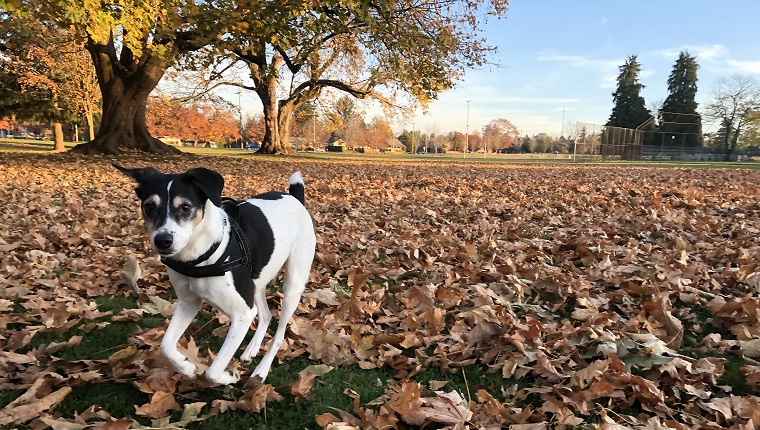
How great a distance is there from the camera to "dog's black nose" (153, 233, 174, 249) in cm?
258

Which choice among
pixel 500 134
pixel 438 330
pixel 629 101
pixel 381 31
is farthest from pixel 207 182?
pixel 500 134

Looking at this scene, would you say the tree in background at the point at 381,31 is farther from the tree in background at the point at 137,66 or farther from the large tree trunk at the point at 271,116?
the large tree trunk at the point at 271,116

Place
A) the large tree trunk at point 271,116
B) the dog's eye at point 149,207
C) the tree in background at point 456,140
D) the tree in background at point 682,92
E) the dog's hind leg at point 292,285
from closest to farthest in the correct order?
the dog's eye at point 149,207, the dog's hind leg at point 292,285, the large tree trunk at point 271,116, the tree in background at point 682,92, the tree in background at point 456,140

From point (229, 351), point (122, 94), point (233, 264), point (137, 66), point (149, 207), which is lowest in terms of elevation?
point (229, 351)

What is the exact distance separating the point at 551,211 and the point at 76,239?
734 cm

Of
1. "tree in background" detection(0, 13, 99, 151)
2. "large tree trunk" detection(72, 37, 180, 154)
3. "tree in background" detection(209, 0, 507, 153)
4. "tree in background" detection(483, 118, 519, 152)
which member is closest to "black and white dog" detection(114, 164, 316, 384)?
"tree in background" detection(209, 0, 507, 153)

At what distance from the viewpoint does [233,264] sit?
2881mm

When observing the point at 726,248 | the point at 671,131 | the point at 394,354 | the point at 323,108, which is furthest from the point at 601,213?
the point at 671,131

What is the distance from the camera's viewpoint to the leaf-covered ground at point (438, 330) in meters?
2.54

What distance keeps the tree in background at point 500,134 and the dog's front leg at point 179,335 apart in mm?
116586

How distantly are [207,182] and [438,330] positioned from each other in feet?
6.31

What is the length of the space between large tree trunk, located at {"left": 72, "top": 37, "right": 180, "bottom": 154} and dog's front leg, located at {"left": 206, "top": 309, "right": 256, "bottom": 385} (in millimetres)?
22898

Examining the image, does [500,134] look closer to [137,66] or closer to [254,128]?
[254,128]

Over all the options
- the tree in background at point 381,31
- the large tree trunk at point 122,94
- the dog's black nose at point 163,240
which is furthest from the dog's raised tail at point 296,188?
the large tree trunk at point 122,94
